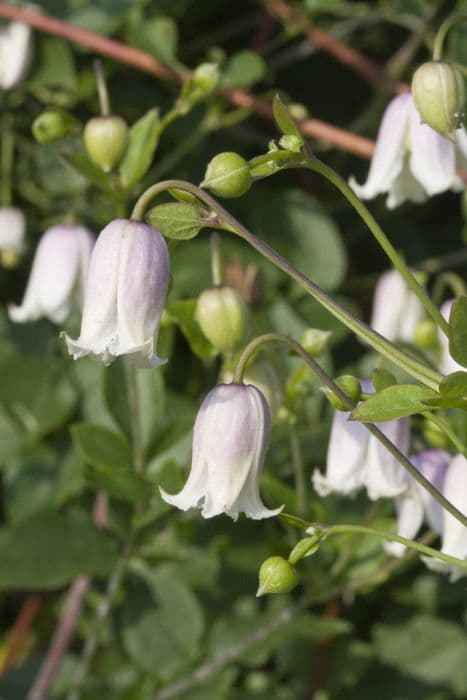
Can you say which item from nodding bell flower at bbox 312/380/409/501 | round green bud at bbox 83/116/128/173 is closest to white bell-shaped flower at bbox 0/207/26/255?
round green bud at bbox 83/116/128/173

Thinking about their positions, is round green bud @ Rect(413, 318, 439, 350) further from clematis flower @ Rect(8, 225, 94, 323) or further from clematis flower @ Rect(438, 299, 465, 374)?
clematis flower @ Rect(8, 225, 94, 323)

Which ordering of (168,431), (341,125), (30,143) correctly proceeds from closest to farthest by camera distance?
1. (168,431)
2. (30,143)
3. (341,125)

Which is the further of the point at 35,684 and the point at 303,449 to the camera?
the point at 35,684

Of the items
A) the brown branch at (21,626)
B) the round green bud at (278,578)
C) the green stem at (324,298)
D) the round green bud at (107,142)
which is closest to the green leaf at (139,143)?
the round green bud at (107,142)

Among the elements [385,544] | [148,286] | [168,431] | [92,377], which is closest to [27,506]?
[92,377]

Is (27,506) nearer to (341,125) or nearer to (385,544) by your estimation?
(385,544)

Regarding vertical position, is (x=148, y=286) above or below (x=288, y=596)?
above
